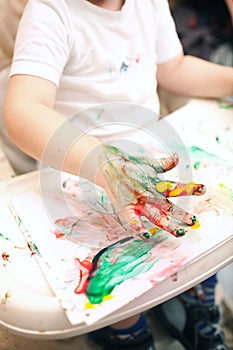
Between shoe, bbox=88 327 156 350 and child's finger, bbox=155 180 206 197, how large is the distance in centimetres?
30

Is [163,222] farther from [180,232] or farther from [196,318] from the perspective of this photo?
[196,318]

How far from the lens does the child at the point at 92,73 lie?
663mm

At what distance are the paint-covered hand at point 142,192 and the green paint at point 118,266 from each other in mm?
19

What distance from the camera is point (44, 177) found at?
0.74 m

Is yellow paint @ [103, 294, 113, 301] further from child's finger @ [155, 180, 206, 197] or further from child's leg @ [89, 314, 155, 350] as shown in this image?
child's leg @ [89, 314, 155, 350]

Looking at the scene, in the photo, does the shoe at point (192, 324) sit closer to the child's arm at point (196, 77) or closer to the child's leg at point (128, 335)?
the child's leg at point (128, 335)

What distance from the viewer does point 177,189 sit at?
0.64 metres

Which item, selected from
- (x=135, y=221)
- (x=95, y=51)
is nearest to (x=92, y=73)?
(x=95, y=51)

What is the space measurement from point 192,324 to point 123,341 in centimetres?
15

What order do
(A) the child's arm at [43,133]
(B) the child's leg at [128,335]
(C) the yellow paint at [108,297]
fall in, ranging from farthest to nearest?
(B) the child's leg at [128,335]
(A) the child's arm at [43,133]
(C) the yellow paint at [108,297]

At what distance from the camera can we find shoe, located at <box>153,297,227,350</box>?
88cm

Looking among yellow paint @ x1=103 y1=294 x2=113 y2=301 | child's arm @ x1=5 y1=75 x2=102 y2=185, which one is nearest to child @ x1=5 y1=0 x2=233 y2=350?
child's arm @ x1=5 y1=75 x2=102 y2=185

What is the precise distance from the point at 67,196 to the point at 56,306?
191mm

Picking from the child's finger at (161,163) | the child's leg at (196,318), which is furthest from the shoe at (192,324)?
the child's finger at (161,163)
